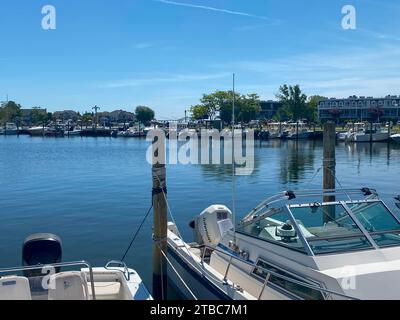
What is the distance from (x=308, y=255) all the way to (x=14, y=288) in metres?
4.94

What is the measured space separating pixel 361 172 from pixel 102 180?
23.4m

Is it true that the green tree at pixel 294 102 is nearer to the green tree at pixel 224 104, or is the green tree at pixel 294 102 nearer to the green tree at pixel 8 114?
the green tree at pixel 224 104

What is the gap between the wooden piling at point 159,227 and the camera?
10.9 meters

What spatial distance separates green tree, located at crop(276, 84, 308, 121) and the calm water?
76.6 meters

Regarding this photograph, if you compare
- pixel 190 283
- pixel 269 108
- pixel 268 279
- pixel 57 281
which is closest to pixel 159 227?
pixel 190 283

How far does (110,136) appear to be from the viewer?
5256 inches

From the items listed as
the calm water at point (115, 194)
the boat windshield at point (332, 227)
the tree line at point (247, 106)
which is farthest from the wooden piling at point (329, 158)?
the tree line at point (247, 106)

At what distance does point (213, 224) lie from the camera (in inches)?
513

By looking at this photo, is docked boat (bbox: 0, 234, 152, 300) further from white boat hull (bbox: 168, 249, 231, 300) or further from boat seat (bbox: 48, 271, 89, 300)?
white boat hull (bbox: 168, 249, 231, 300)

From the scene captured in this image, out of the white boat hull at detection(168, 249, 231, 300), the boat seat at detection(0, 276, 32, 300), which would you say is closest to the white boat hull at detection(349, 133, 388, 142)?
the white boat hull at detection(168, 249, 231, 300)

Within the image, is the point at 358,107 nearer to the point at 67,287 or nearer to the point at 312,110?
the point at 312,110

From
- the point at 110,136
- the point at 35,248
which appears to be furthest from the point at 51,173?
the point at 110,136

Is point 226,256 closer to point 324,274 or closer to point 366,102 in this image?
point 324,274

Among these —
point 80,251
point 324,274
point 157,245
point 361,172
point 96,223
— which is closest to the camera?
point 324,274
